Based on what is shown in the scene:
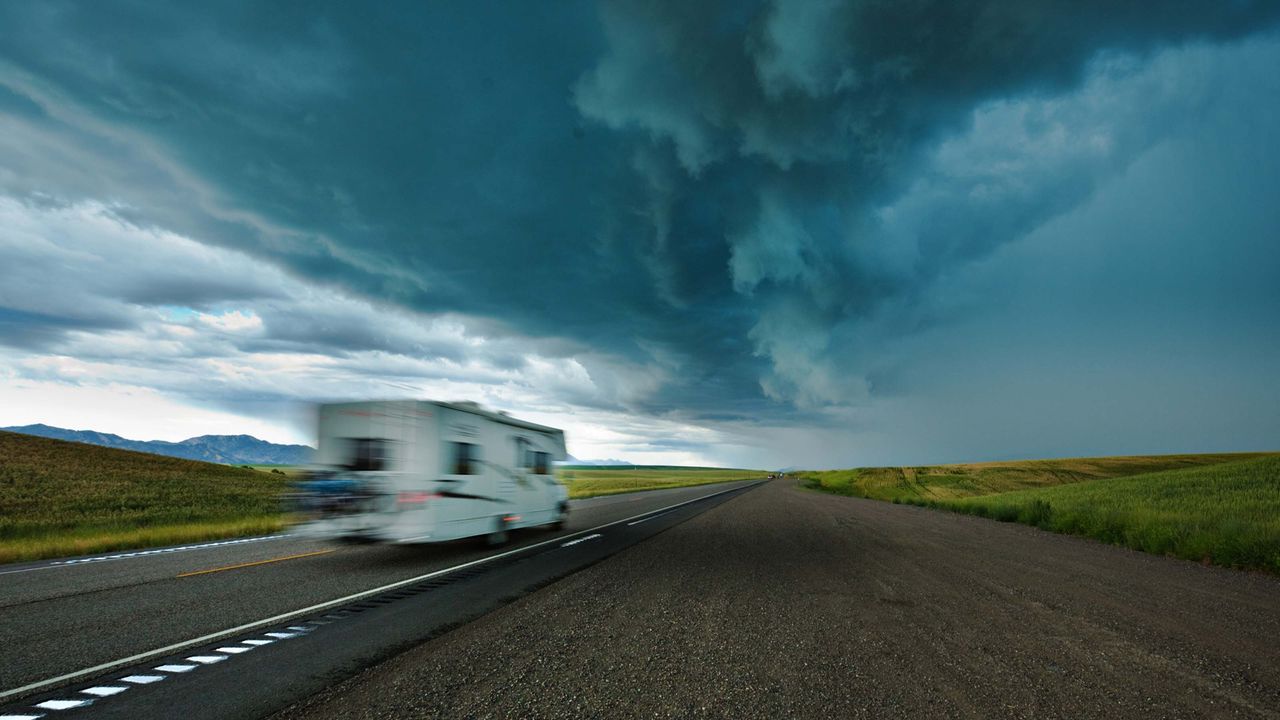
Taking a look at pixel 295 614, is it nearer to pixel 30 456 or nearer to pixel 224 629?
pixel 224 629

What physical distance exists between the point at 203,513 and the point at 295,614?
18.6 metres

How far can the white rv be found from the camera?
31.9 feet

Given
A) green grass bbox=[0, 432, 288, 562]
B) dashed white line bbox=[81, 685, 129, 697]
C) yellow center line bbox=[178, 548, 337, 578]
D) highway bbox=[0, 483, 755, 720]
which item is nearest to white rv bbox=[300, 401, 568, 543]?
highway bbox=[0, 483, 755, 720]

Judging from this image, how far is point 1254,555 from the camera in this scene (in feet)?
33.3

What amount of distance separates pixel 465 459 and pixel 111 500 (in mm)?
21232

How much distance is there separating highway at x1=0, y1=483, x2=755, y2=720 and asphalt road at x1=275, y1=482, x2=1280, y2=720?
0.69 metres

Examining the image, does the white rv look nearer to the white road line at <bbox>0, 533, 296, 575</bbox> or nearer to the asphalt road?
the white road line at <bbox>0, 533, 296, 575</bbox>

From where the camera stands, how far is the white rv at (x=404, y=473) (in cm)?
971

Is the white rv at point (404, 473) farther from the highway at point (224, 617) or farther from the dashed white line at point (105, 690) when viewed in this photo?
the dashed white line at point (105, 690)

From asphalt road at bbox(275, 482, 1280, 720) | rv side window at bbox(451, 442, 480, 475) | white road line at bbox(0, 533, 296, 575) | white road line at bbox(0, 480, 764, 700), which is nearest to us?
asphalt road at bbox(275, 482, 1280, 720)

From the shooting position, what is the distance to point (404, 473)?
9.85 m

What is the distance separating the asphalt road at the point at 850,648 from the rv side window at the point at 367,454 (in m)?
4.57

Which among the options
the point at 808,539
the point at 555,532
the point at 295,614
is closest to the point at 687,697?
the point at 295,614

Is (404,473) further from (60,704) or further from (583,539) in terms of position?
(60,704)
